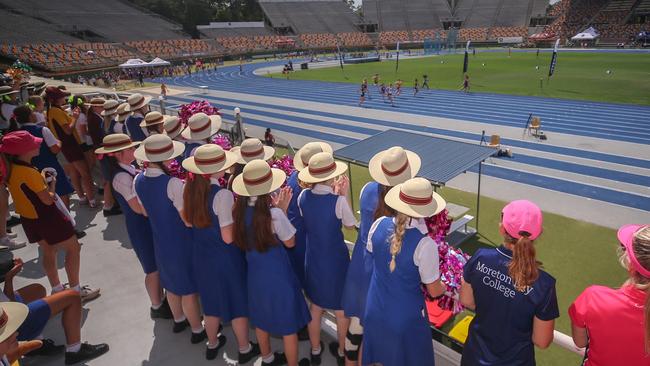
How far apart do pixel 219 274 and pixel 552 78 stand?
31.0 m

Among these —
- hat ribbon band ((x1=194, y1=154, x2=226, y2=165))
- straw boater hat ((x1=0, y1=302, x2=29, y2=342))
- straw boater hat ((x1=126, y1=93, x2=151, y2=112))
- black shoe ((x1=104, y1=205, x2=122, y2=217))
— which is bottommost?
black shoe ((x1=104, y1=205, x2=122, y2=217))

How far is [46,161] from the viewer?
6211 mm

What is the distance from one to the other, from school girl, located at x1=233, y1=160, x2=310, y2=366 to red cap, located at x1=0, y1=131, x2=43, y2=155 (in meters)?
2.76

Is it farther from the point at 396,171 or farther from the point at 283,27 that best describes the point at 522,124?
the point at 283,27

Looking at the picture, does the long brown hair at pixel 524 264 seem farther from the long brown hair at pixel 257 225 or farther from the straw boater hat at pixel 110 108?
the straw boater hat at pixel 110 108

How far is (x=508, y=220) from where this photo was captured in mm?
2305

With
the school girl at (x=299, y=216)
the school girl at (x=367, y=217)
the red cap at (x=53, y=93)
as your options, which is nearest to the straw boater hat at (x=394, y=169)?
the school girl at (x=367, y=217)

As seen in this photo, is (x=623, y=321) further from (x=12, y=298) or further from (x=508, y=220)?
(x=12, y=298)

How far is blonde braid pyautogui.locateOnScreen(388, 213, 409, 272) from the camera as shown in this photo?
2624mm

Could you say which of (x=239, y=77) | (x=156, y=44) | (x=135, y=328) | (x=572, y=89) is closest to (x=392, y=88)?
(x=572, y=89)

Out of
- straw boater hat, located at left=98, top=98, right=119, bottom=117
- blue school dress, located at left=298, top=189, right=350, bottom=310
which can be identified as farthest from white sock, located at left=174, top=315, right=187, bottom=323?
straw boater hat, located at left=98, top=98, right=119, bottom=117

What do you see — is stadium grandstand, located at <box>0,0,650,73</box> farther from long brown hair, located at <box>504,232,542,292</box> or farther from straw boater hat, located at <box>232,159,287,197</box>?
long brown hair, located at <box>504,232,542,292</box>

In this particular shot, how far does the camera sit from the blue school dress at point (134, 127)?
22.4ft

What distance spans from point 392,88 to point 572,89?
11019 mm
